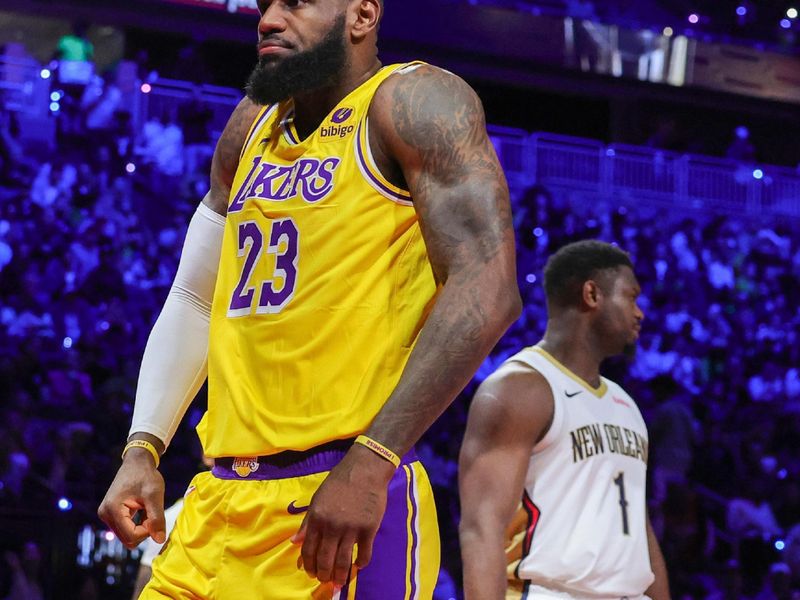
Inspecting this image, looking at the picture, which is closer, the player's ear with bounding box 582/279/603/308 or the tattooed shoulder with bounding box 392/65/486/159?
the tattooed shoulder with bounding box 392/65/486/159

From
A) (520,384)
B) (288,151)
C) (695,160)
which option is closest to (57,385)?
(520,384)

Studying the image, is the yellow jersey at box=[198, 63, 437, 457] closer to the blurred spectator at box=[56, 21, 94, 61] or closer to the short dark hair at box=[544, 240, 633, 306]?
the short dark hair at box=[544, 240, 633, 306]

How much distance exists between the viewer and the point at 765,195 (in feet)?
46.8

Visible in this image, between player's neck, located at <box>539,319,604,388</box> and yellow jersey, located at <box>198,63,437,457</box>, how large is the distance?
6.27 feet

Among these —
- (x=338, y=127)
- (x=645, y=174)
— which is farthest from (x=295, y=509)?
(x=645, y=174)

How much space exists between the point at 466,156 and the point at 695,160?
41.2ft

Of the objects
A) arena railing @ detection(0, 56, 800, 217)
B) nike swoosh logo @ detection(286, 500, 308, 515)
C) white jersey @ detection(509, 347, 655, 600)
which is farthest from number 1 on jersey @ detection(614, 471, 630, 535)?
arena railing @ detection(0, 56, 800, 217)

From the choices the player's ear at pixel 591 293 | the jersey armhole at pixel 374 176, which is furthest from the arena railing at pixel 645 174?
the jersey armhole at pixel 374 176

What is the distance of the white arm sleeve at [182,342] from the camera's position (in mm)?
2299

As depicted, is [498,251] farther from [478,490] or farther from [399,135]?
[478,490]

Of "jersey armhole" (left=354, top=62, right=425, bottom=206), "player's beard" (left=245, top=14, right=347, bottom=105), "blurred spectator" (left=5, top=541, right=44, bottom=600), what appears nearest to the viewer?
"jersey armhole" (left=354, top=62, right=425, bottom=206)

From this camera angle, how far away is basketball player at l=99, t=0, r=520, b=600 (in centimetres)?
184

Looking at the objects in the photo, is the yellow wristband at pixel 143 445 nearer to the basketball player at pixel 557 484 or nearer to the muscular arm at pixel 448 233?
the muscular arm at pixel 448 233

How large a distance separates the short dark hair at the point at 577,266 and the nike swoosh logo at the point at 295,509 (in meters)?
2.30
